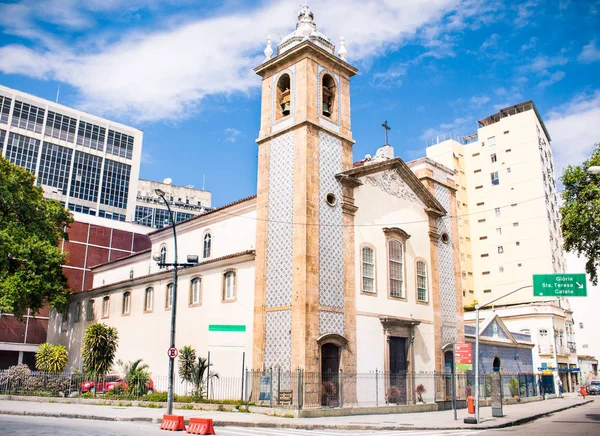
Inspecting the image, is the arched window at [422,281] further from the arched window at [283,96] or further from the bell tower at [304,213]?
the arched window at [283,96]

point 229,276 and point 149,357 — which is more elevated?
point 229,276

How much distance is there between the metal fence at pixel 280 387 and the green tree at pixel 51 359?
4.70 meters

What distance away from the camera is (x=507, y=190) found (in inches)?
2753

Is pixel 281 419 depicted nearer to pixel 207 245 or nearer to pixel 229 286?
pixel 229 286

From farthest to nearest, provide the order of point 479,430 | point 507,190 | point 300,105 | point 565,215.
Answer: point 507,190 → point 300,105 → point 565,215 → point 479,430

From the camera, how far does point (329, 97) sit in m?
29.9

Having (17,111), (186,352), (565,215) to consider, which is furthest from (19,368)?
(17,111)

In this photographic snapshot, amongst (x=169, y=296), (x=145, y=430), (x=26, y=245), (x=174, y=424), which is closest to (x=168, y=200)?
(x=26, y=245)


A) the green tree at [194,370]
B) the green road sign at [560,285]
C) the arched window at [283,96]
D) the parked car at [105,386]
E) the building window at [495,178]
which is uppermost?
the building window at [495,178]

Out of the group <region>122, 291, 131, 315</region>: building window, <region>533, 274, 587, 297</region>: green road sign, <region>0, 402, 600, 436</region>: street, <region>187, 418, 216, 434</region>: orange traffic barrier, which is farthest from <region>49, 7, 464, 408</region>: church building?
<region>187, 418, 216, 434</region>: orange traffic barrier

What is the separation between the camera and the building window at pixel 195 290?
3070 centimetres

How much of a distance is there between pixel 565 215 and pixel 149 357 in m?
23.6

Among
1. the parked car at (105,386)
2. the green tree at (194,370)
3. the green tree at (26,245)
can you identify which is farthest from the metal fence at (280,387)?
the green tree at (26,245)

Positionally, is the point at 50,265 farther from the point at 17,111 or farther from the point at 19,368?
the point at 17,111
